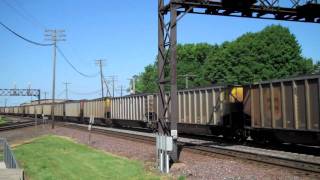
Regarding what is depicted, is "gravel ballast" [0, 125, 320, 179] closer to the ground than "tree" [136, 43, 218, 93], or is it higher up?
closer to the ground

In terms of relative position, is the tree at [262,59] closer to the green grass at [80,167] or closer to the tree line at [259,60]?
the tree line at [259,60]

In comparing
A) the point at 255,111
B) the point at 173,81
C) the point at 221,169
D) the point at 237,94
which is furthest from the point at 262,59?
the point at 221,169

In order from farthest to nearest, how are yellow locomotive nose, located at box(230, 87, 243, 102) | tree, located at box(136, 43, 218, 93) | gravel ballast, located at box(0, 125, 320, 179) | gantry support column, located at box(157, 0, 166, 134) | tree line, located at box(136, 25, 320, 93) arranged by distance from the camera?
1. tree, located at box(136, 43, 218, 93)
2. tree line, located at box(136, 25, 320, 93)
3. yellow locomotive nose, located at box(230, 87, 243, 102)
4. gantry support column, located at box(157, 0, 166, 134)
5. gravel ballast, located at box(0, 125, 320, 179)

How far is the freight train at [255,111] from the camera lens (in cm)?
1925

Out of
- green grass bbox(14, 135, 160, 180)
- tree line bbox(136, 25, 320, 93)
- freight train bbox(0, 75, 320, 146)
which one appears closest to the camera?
green grass bbox(14, 135, 160, 180)

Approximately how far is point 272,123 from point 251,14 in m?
5.12

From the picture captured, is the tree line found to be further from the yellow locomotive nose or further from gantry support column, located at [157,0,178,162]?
gantry support column, located at [157,0,178,162]

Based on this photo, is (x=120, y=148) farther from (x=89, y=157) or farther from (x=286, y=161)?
(x=286, y=161)

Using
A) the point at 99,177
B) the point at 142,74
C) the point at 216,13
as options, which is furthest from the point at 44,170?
the point at 142,74

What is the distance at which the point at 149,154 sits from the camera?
843 inches

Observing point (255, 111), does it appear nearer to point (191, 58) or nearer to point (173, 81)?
point (173, 81)

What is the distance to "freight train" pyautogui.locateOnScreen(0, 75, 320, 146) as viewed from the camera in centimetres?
1925

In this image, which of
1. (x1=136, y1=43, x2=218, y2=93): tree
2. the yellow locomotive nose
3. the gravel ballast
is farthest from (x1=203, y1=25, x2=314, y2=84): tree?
the gravel ballast

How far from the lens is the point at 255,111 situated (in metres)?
23.2
